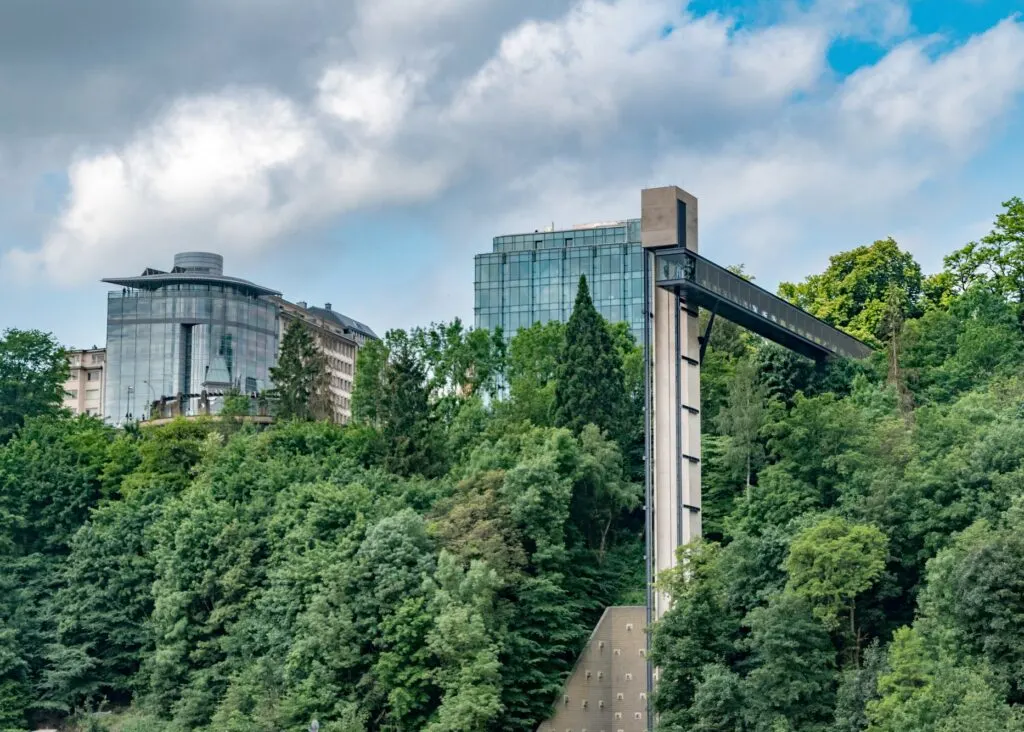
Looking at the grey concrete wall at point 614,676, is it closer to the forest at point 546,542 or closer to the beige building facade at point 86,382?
the forest at point 546,542

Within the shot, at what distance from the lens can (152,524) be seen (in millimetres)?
69062

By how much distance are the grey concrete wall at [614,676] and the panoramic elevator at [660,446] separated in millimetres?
32

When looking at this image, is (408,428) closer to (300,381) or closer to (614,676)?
(300,381)

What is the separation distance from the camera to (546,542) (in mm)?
59062

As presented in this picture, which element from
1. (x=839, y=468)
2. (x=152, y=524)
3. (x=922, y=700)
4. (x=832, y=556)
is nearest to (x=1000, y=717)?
(x=922, y=700)

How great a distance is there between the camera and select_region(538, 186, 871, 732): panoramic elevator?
57375mm

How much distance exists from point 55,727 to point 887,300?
121 feet

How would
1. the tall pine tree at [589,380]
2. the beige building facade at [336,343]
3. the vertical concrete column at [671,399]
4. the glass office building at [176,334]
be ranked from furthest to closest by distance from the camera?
1. the beige building facade at [336,343]
2. the glass office building at [176,334]
3. the tall pine tree at [589,380]
4. the vertical concrete column at [671,399]

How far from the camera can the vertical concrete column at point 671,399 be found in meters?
57.1

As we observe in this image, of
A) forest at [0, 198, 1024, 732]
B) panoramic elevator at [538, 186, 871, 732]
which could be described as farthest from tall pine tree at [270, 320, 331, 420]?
panoramic elevator at [538, 186, 871, 732]

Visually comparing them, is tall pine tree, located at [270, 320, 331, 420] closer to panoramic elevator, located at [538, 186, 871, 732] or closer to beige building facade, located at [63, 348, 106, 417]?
panoramic elevator, located at [538, 186, 871, 732]

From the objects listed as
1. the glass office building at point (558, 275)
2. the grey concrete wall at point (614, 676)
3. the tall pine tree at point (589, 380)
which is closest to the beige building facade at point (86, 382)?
the glass office building at point (558, 275)

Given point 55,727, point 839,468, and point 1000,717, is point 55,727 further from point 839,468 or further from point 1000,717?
point 1000,717

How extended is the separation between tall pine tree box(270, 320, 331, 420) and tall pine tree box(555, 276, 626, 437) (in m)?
17.5
